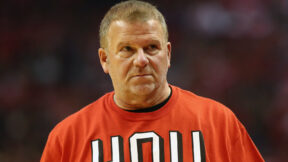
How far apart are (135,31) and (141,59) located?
0.36ft

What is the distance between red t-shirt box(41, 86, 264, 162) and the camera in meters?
1.51

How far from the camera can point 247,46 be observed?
4.25 m

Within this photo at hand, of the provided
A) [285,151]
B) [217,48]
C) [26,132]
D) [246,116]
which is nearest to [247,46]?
[217,48]

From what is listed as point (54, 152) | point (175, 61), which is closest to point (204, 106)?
point (54, 152)

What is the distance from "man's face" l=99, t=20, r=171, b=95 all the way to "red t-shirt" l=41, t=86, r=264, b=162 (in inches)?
5.4

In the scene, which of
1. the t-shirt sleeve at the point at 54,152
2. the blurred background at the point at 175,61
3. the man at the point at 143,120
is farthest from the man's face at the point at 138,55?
the blurred background at the point at 175,61

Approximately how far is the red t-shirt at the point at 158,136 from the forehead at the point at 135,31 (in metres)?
0.29

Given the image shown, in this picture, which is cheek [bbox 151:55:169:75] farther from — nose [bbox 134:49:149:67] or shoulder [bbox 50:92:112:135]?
shoulder [bbox 50:92:112:135]

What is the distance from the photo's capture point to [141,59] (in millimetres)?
1466

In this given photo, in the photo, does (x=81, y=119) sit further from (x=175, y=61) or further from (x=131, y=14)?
(x=175, y=61)

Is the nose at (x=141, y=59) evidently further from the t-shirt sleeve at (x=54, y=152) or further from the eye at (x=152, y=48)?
the t-shirt sleeve at (x=54, y=152)

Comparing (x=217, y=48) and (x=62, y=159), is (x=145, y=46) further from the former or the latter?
(x=217, y=48)

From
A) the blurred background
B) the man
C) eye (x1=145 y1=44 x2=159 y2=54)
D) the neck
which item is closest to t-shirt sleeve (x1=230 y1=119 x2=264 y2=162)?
the man

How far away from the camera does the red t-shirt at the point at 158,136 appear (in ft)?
4.97
